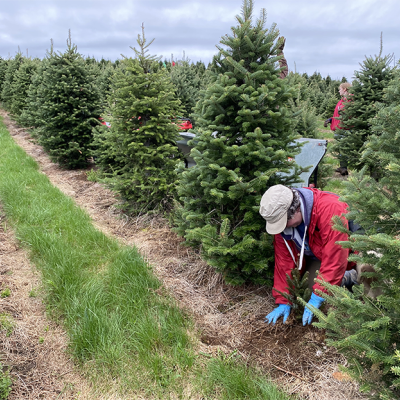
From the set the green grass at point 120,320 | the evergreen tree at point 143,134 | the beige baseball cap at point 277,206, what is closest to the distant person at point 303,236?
the beige baseball cap at point 277,206

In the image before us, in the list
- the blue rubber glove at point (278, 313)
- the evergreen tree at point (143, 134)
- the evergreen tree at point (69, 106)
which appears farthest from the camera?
the evergreen tree at point (69, 106)

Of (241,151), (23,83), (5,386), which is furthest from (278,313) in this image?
(23,83)

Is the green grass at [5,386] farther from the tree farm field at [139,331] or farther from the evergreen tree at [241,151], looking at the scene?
the evergreen tree at [241,151]

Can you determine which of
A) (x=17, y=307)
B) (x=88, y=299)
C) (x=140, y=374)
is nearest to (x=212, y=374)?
(x=140, y=374)

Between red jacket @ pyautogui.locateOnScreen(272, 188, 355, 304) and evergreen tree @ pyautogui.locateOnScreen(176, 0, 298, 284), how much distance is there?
0.17 m

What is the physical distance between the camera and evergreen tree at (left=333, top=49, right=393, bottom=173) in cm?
769

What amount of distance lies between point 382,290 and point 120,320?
218 cm

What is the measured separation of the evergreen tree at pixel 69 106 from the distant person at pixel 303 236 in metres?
6.81

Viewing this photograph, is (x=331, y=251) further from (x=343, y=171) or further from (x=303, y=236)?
(x=343, y=171)

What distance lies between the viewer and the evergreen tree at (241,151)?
3070 millimetres

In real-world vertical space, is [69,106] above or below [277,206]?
above

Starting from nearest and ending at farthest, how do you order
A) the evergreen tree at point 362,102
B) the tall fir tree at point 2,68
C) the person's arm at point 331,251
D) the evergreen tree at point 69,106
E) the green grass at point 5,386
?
the green grass at point 5,386 < the person's arm at point 331,251 < the evergreen tree at point 362,102 < the evergreen tree at point 69,106 < the tall fir tree at point 2,68

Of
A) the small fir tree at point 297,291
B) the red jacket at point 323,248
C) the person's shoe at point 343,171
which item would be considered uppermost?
the person's shoe at point 343,171

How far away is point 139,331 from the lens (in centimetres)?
277
